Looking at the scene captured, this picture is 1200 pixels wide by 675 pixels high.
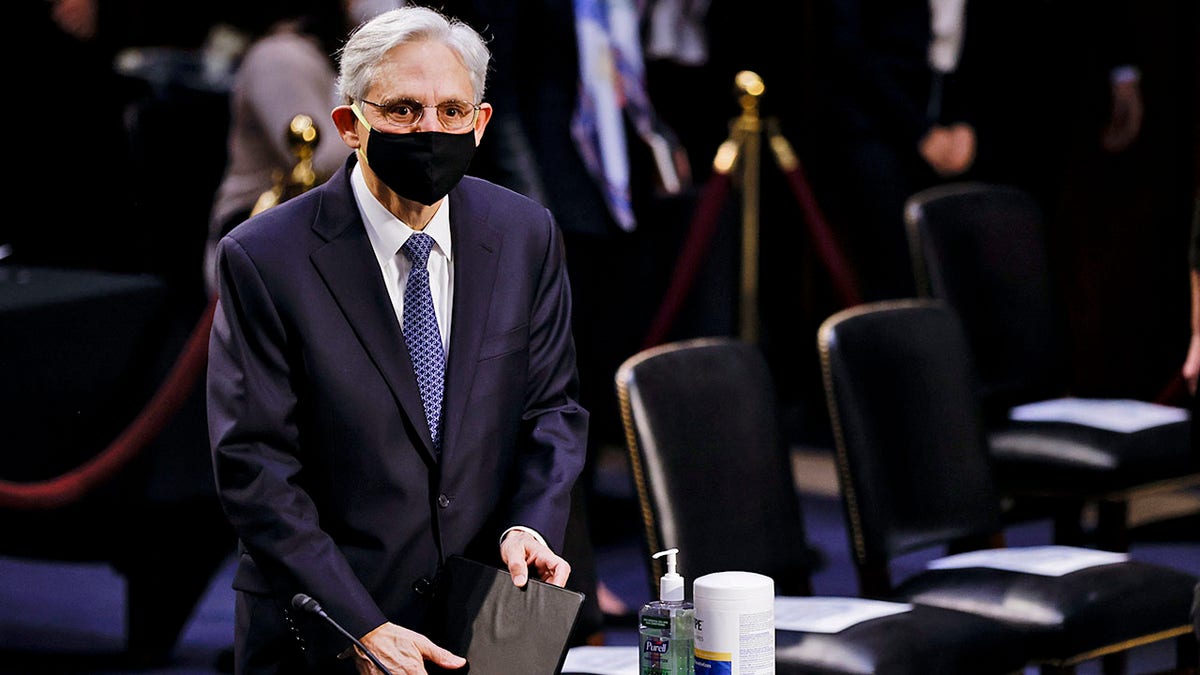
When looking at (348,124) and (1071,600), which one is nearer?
(348,124)

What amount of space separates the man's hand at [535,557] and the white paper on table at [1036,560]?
55.3 inches

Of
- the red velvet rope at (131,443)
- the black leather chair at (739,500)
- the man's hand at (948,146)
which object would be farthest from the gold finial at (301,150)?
the man's hand at (948,146)

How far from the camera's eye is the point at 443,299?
2.13 m

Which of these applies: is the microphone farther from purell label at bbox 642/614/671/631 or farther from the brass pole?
the brass pole

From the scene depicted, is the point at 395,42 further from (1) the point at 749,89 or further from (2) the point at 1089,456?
(1) the point at 749,89

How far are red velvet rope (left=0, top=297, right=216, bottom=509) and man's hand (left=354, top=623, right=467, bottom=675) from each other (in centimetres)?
190

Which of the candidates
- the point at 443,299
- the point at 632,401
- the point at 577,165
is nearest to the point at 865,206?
the point at 577,165

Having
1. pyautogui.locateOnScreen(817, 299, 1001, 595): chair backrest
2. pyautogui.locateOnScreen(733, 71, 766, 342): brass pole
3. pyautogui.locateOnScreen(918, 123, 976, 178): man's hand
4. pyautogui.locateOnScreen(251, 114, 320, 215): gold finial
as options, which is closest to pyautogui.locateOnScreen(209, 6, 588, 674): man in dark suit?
pyautogui.locateOnScreen(817, 299, 1001, 595): chair backrest

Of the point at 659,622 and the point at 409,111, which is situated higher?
the point at 409,111

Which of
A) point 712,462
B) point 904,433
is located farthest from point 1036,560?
point 712,462

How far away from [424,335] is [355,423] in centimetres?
14

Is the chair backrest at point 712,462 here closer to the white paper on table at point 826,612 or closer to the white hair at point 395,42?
the white paper on table at point 826,612

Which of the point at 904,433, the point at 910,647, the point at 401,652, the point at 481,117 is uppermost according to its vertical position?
the point at 481,117

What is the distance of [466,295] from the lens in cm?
211
